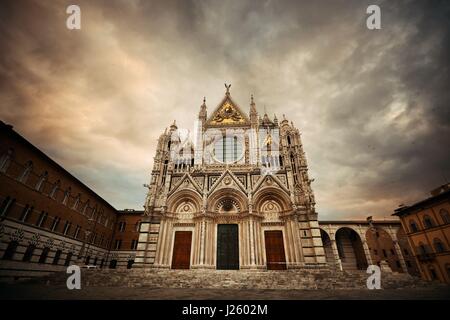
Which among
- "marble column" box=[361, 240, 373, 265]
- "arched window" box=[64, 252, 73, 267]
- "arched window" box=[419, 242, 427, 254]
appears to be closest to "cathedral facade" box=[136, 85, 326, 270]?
"arched window" box=[64, 252, 73, 267]

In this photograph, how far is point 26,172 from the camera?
675 inches

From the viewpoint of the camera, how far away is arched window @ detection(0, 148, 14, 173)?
15203 mm

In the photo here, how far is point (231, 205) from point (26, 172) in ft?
60.8

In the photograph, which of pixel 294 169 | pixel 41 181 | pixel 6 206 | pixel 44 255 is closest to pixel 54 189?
pixel 41 181

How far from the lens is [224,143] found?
83.4 ft

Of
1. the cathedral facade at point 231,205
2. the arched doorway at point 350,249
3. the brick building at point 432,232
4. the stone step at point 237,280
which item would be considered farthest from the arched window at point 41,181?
the brick building at point 432,232

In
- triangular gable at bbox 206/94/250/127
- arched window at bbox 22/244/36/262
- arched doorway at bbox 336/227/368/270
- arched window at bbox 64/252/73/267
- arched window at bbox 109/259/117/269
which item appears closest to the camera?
arched window at bbox 22/244/36/262

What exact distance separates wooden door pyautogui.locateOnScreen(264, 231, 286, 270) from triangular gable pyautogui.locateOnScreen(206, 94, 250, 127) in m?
13.7

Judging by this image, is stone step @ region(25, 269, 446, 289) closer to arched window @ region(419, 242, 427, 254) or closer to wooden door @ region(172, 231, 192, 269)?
wooden door @ region(172, 231, 192, 269)

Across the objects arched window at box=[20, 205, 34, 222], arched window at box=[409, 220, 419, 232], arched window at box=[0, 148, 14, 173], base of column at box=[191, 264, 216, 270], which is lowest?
base of column at box=[191, 264, 216, 270]

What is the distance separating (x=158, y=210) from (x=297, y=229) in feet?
44.5

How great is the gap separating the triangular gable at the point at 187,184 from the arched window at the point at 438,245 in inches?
1045

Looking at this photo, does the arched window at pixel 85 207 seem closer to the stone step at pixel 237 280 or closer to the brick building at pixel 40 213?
the brick building at pixel 40 213

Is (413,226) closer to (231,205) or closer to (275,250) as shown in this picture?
(275,250)
